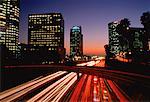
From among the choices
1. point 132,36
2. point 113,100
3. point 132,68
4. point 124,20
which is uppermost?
point 124,20

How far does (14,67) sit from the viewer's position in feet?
237

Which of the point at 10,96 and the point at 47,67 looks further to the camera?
the point at 47,67

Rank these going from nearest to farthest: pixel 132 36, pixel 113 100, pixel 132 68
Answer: pixel 113 100, pixel 132 68, pixel 132 36

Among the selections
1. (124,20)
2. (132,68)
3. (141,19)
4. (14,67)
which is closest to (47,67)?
(14,67)

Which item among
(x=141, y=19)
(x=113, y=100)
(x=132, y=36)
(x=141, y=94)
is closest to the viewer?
(x=113, y=100)

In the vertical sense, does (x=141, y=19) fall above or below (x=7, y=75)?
above

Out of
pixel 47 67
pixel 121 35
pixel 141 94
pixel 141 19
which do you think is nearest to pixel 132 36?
pixel 121 35

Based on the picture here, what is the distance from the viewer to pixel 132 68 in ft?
164

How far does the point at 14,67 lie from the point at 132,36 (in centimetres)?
5274

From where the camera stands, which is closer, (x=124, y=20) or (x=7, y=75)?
(x=7, y=75)

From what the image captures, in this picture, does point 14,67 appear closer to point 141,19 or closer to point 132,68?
point 132,68

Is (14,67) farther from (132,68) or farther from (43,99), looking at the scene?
(43,99)

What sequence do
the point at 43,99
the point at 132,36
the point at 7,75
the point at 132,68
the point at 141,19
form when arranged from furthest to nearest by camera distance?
1. the point at 132,36
2. the point at 141,19
3. the point at 7,75
4. the point at 132,68
5. the point at 43,99

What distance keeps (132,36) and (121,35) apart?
708 centimetres
